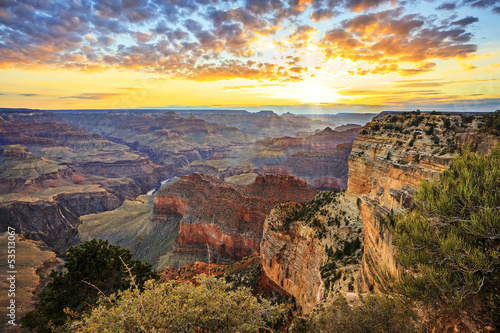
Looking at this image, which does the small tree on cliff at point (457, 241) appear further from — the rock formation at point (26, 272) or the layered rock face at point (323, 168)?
the layered rock face at point (323, 168)

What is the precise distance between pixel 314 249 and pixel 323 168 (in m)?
81.1

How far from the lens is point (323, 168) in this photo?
96.4m

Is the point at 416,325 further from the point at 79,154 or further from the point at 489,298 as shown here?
the point at 79,154

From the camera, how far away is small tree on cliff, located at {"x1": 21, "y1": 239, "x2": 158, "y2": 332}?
15719 mm

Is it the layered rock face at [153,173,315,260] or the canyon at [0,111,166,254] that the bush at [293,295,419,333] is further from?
the canyon at [0,111,166,254]

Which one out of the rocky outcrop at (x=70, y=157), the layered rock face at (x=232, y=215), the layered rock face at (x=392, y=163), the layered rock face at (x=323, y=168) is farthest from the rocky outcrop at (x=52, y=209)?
the layered rock face at (x=323, y=168)

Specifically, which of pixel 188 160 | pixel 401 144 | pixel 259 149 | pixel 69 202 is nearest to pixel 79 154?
pixel 188 160

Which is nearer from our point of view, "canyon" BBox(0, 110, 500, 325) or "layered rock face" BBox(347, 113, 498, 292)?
"layered rock face" BBox(347, 113, 498, 292)

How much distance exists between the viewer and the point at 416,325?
22.6 feet

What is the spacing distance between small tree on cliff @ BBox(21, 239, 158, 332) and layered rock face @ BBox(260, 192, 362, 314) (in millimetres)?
12007

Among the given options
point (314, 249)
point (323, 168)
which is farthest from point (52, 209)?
point (323, 168)

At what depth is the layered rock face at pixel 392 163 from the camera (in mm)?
11164

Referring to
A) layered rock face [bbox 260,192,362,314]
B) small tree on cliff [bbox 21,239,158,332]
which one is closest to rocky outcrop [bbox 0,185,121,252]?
small tree on cliff [bbox 21,239,158,332]

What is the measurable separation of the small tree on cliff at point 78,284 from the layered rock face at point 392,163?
14374 mm
